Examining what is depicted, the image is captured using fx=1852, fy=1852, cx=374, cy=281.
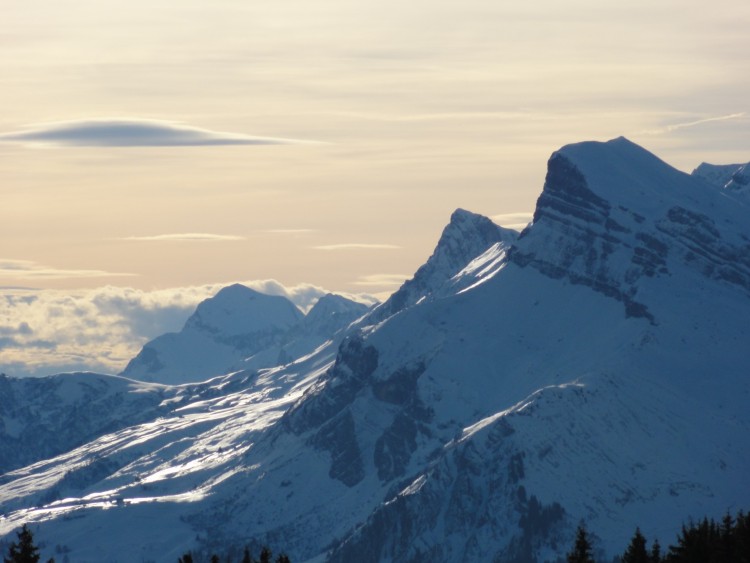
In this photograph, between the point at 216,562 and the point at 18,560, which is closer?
the point at 18,560

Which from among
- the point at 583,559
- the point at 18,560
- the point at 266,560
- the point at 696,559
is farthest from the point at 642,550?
the point at 18,560

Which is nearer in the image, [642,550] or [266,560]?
[266,560]

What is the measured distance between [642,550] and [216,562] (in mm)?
41205

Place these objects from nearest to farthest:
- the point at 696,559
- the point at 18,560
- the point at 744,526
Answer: the point at 18,560 < the point at 696,559 < the point at 744,526

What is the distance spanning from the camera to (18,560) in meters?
149

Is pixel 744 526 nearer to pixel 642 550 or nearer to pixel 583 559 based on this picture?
pixel 642 550

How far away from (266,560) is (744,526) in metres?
50.8

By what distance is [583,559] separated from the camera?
530 feet

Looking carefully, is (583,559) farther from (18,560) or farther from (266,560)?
(18,560)

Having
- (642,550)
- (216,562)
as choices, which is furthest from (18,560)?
(642,550)

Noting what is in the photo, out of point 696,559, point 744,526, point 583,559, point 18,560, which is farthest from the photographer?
point 744,526

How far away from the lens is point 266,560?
16762 cm

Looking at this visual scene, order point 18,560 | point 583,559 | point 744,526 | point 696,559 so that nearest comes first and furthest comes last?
point 18,560
point 583,559
point 696,559
point 744,526

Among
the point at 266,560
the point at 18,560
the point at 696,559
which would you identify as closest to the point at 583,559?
the point at 696,559
